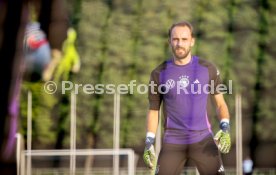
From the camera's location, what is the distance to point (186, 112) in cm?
260

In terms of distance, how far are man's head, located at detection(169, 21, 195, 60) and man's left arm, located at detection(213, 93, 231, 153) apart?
0.54ft

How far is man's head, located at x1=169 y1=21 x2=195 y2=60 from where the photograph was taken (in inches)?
103

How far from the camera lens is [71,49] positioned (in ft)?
10.7

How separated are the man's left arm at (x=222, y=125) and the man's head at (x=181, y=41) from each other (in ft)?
0.54

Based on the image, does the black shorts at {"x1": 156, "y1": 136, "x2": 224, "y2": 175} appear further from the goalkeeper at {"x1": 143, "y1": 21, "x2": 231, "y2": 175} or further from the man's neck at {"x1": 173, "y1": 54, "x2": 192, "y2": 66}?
the man's neck at {"x1": 173, "y1": 54, "x2": 192, "y2": 66}

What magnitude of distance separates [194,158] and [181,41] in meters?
0.36

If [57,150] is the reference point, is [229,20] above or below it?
above

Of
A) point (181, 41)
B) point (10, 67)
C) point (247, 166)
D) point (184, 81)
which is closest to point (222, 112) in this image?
point (184, 81)

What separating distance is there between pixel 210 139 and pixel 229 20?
1.03m

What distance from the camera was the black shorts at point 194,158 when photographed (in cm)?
257

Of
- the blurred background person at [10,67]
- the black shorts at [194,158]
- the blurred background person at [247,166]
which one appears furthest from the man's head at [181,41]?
the blurred background person at [247,166]

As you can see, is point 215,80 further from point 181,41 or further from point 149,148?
point 149,148

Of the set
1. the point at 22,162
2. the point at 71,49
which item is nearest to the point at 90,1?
the point at 71,49

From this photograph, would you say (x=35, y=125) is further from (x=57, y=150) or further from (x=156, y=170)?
(x=156, y=170)
